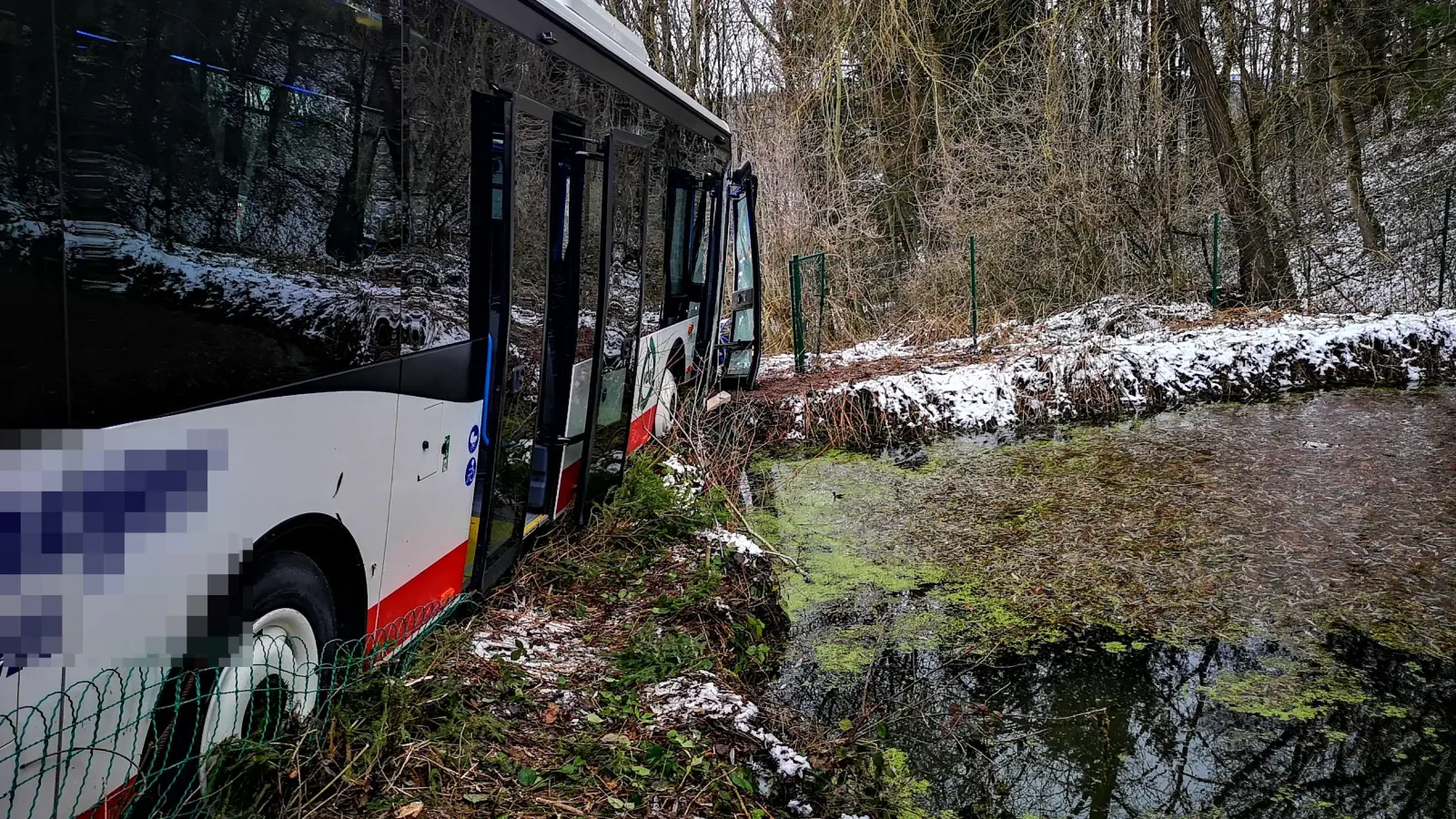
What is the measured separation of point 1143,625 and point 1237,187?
1080 cm

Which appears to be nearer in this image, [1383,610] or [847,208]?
[1383,610]

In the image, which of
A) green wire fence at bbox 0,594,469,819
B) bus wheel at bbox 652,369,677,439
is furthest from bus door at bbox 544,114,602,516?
bus wheel at bbox 652,369,677,439

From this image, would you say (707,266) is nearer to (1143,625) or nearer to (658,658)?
(1143,625)

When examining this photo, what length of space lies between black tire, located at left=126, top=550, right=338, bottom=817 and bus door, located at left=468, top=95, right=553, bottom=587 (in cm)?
147

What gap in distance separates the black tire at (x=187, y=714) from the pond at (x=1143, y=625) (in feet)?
7.51

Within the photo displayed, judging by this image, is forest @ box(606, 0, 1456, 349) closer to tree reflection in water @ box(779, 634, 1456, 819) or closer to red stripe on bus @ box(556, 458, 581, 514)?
red stripe on bus @ box(556, 458, 581, 514)

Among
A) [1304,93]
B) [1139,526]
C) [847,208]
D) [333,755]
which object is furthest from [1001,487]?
[1304,93]

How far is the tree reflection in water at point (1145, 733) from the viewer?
3.75 meters

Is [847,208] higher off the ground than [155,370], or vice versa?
[847,208]

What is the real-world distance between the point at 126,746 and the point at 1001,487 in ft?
22.2

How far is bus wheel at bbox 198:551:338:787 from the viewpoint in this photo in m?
2.83

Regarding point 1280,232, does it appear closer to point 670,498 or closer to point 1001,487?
point 1001,487

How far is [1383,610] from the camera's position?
5.28m

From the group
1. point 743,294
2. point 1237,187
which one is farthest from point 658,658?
point 1237,187
